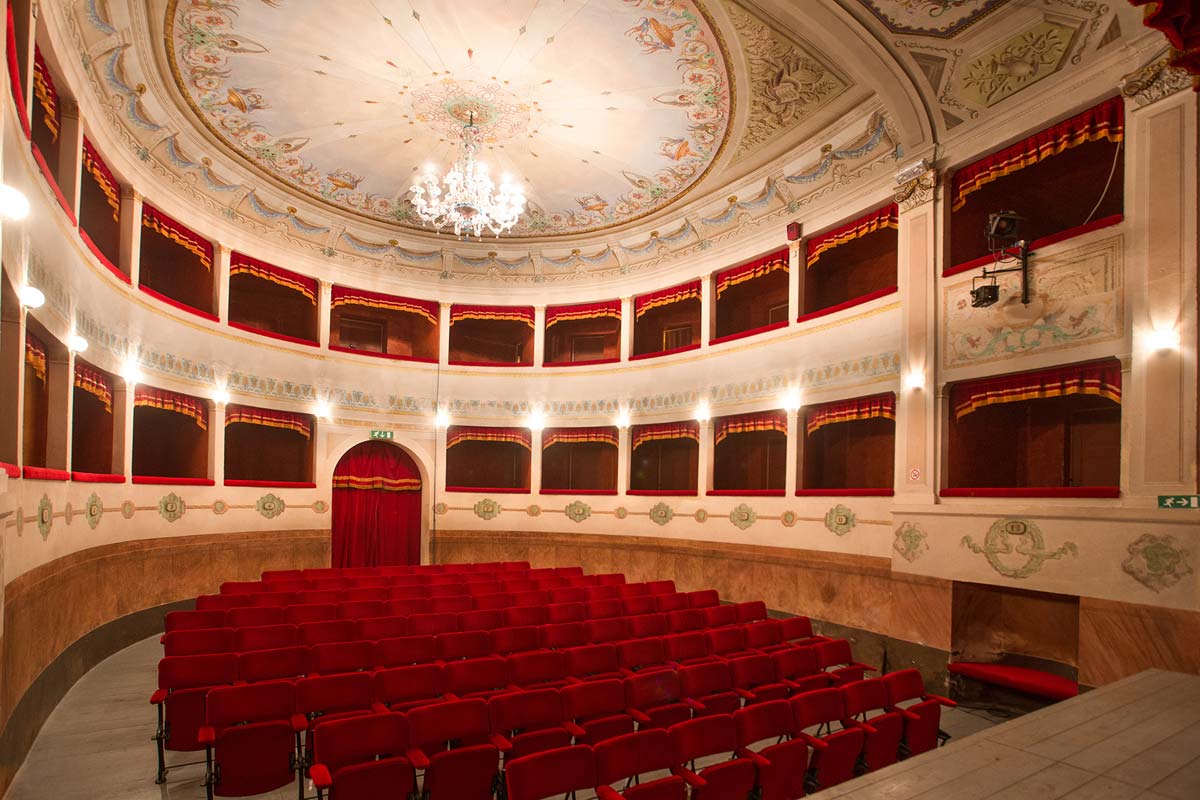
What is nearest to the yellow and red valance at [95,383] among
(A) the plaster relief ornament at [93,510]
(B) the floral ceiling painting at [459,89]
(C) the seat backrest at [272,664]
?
(A) the plaster relief ornament at [93,510]

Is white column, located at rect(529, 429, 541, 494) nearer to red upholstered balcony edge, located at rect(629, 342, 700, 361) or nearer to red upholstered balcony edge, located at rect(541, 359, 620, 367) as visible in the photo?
red upholstered balcony edge, located at rect(541, 359, 620, 367)

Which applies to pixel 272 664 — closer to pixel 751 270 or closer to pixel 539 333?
pixel 751 270

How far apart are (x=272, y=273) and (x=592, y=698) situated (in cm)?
1049

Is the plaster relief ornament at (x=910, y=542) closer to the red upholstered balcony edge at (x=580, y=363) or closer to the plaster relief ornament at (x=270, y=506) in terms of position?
the red upholstered balcony edge at (x=580, y=363)

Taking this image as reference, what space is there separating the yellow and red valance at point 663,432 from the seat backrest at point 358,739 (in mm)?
8775

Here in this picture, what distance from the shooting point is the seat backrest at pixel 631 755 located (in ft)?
12.5

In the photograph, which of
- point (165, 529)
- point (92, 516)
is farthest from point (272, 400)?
point (92, 516)

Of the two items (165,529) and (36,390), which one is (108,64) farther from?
(165,529)

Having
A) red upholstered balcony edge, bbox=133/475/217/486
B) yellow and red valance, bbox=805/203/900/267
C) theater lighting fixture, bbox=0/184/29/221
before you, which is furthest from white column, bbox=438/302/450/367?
theater lighting fixture, bbox=0/184/29/221

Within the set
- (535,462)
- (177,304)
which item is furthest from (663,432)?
(177,304)

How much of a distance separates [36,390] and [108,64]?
3.97 meters

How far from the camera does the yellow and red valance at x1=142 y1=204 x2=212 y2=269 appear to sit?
33.0 feet

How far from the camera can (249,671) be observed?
515 cm

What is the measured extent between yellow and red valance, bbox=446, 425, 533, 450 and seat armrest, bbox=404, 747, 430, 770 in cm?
1061
